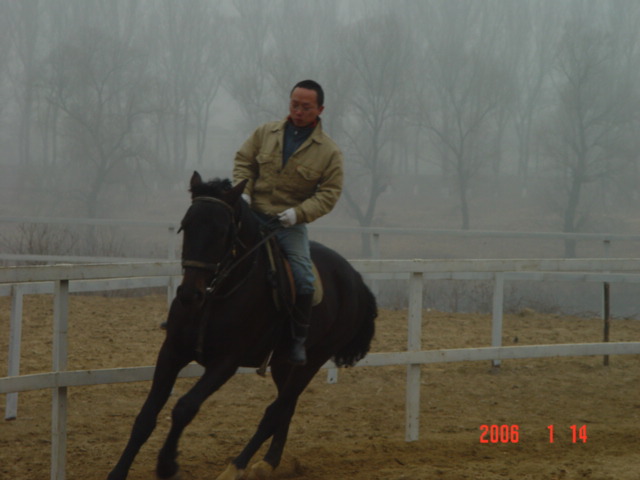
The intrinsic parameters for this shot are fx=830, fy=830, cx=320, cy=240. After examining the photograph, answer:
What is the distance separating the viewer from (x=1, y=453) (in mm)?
6223

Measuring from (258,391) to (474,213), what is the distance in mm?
42696

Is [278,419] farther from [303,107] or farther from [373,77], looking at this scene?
[373,77]

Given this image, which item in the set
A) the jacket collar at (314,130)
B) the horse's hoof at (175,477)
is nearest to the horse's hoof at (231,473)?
the horse's hoof at (175,477)

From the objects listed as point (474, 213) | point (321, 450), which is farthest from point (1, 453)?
point (474, 213)

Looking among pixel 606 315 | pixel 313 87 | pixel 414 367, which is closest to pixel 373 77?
pixel 606 315

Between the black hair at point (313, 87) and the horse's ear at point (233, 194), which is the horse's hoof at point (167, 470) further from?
the black hair at point (313, 87)

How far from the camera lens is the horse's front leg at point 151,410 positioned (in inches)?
182

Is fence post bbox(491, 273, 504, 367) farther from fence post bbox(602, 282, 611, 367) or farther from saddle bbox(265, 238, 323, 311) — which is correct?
saddle bbox(265, 238, 323, 311)

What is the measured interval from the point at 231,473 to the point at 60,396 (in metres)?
1.19

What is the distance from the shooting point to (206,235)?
4.54m

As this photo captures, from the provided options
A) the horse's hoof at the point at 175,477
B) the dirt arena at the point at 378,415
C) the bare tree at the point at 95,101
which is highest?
the bare tree at the point at 95,101

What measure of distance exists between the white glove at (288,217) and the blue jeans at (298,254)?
16cm

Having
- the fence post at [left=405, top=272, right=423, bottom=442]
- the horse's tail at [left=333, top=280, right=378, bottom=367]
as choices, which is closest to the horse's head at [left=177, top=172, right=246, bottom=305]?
the horse's tail at [left=333, top=280, right=378, bottom=367]

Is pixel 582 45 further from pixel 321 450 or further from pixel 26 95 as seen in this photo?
pixel 321 450
